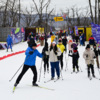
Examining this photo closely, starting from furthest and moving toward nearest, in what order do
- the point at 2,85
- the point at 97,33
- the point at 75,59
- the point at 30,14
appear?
the point at 30,14
the point at 97,33
the point at 75,59
the point at 2,85

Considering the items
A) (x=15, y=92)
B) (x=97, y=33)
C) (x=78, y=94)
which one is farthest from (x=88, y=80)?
(x=97, y=33)

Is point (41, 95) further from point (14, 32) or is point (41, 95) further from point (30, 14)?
point (30, 14)

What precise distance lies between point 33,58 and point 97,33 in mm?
9785

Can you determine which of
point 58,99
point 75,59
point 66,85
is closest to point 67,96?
point 58,99

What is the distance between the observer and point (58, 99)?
462 centimetres

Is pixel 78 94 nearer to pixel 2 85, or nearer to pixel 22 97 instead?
A: pixel 22 97

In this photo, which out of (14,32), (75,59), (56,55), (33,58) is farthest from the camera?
(14,32)

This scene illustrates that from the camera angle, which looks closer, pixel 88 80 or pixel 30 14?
pixel 88 80

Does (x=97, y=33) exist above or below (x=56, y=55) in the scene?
above

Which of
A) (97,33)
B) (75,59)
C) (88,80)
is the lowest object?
(88,80)

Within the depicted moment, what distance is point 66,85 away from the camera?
6.04 metres

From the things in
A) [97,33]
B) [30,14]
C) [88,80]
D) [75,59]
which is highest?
[30,14]

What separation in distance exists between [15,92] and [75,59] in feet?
12.4

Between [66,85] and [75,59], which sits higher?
[75,59]
